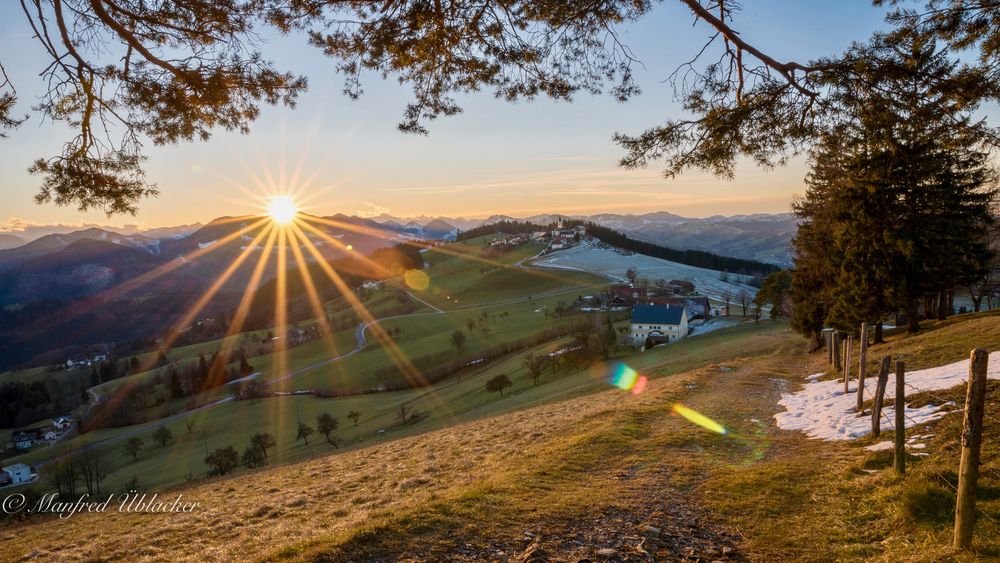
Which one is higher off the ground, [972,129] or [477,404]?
[972,129]

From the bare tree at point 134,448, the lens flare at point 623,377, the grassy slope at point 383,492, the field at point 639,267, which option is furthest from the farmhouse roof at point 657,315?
the bare tree at point 134,448

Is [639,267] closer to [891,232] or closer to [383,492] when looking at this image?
[891,232]

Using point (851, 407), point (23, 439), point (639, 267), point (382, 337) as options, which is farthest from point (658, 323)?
point (23, 439)

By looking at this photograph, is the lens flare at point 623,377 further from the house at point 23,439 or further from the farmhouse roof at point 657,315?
the house at point 23,439

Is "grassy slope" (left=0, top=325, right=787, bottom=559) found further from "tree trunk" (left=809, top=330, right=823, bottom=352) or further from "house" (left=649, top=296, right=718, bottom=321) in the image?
"house" (left=649, top=296, right=718, bottom=321)

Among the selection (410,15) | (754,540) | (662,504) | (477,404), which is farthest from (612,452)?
(477,404)

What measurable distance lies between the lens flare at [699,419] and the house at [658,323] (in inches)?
2223

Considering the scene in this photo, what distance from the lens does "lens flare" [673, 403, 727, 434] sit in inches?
561

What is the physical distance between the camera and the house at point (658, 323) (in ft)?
244

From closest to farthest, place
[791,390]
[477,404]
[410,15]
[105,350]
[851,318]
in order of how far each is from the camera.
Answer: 1. [410,15]
2. [791,390]
3. [851,318]
4. [477,404]
5. [105,350]

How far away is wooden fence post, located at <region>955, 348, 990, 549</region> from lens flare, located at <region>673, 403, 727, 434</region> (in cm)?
808

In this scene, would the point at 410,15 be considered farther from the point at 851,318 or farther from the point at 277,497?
the point at 851,318

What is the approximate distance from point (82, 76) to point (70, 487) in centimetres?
4804

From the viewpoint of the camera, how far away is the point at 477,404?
43312 millimetres
